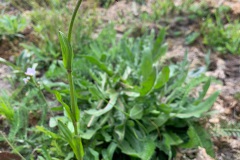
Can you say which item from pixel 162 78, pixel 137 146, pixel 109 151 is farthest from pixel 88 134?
pixel 162 78

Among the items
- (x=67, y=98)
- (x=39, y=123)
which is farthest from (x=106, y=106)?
(x=39, y=123)

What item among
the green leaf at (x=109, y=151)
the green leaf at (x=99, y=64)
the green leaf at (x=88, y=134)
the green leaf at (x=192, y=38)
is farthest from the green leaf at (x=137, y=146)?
the green leaf at (x=192, y=38)

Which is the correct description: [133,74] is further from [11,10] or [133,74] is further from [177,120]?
[11,10]

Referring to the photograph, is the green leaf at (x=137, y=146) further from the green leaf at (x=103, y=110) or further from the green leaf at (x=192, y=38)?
the green leaf at (x=192, y=38)

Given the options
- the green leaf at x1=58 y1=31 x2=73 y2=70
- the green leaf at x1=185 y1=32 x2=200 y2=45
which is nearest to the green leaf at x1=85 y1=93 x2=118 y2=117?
the green leaf at x1=58 y1=31 x2=73 y2=70

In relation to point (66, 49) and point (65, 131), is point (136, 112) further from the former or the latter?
point (66, 49)

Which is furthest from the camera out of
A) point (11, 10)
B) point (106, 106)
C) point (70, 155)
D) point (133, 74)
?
point (11, 10)
